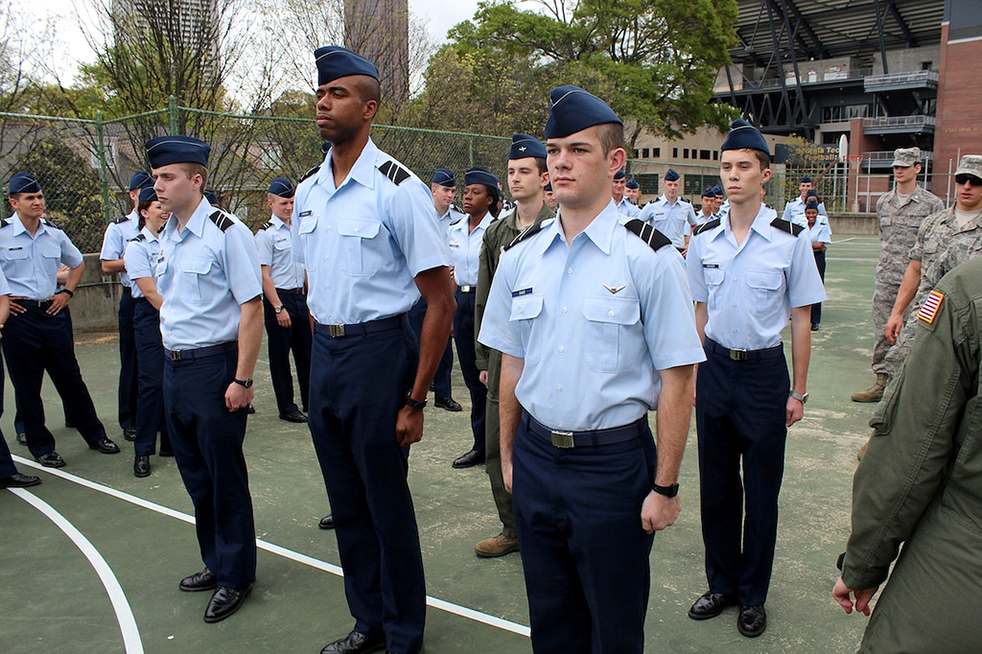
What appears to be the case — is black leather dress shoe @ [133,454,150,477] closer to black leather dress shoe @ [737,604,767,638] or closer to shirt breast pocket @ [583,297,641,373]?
black leather dress shoe @ [737,604,767,638]

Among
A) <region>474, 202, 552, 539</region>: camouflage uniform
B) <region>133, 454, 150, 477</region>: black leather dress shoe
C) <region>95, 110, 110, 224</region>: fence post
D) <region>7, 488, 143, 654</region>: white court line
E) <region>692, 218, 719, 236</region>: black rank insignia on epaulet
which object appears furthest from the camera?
<region>95, 110, 110, 224</region>: fence post

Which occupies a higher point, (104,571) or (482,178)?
(482,178)

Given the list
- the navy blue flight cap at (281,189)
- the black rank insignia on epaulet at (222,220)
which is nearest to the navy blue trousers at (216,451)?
the black rank insignia on epaulet at (222,220)

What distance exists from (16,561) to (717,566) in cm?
376

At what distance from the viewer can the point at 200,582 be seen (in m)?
3.75

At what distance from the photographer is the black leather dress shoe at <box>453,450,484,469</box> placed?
18.0ft

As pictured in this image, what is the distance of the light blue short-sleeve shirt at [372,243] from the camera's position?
9.51ft

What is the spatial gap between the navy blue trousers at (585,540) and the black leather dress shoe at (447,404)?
4.75 metres

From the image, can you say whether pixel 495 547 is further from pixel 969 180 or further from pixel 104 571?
pixel 969 180

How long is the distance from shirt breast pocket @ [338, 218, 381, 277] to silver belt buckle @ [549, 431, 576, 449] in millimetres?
1127

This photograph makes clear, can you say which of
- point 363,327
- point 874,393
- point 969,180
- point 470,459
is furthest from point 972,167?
point 363,327

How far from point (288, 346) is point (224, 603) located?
372 centimetres

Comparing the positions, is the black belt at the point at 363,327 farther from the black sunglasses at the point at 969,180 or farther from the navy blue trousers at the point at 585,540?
the black sunglasses at the point at 969,180

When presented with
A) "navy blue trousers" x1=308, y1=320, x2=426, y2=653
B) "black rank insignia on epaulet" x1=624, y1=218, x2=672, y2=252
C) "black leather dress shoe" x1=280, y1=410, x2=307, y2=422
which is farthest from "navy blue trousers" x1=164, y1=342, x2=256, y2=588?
"black leather dress shoe" x1=280, y1=410, x2=307, y2=422
